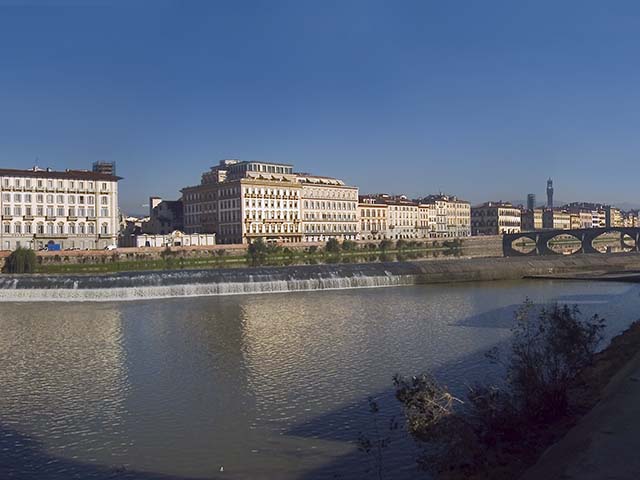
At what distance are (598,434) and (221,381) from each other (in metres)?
10.8

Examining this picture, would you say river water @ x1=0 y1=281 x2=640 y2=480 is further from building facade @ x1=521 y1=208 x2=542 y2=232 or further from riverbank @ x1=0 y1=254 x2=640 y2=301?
building facade @ x1=521 y1=208 x2=542 y2=232

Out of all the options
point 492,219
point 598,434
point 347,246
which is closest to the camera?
point 598,434

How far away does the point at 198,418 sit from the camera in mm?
14406

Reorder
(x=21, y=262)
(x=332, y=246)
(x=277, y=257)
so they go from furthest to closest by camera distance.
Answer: (x=332, y=246) → (x=277, y=257) → (x=21, y=262)

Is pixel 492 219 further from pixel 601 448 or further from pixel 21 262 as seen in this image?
pixel 601 448

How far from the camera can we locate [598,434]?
10.3 metres

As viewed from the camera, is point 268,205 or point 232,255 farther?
point 268,205

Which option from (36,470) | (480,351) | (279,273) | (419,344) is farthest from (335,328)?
(279,273)

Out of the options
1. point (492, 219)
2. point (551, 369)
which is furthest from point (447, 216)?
point (551, 369)

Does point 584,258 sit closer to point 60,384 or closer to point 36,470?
point 60,384

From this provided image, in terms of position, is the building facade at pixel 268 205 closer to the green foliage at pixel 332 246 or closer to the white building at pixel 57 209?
the green foliage at pixel 332 246

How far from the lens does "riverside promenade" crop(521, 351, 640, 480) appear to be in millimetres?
8758

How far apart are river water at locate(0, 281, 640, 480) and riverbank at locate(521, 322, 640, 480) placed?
256 centimetres

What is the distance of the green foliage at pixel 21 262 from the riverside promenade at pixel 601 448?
5493 centimetres
